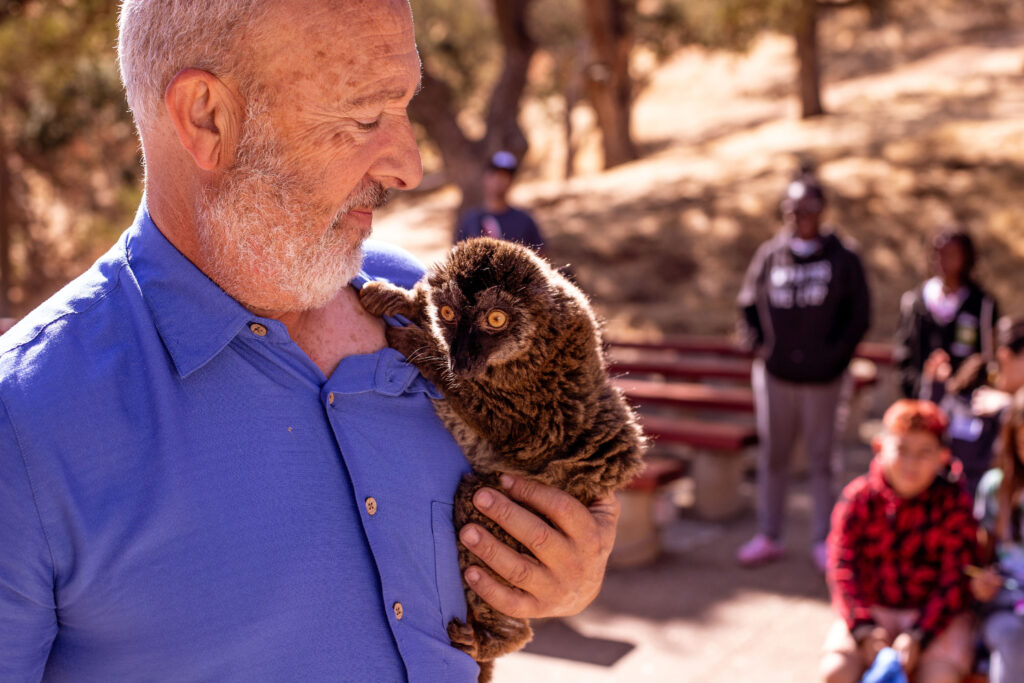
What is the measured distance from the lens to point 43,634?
57.6 inches

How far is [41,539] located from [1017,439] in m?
4.66

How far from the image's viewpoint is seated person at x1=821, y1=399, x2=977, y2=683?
4.46 m

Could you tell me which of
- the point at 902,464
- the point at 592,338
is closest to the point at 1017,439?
the point at 902,464

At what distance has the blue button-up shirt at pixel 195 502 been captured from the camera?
1460 millimetres

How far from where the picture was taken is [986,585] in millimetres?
4465

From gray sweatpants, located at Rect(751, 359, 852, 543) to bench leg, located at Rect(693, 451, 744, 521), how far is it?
2.64 feet

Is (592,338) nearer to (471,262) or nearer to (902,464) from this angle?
(471,262)

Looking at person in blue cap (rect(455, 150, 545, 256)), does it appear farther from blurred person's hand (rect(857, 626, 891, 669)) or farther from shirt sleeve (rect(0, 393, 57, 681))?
shirt sleeve (rect(0, 393, 57, 681))

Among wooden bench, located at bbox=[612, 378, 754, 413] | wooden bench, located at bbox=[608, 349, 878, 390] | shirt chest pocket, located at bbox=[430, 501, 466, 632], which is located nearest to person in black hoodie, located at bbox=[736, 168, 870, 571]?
wooden bench, located at bbox=[612, 378, 754, 413]

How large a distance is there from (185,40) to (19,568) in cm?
94

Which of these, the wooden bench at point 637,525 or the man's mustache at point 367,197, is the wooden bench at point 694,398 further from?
the man's mustache at point 367,197

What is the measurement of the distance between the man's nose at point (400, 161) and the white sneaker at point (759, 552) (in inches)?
219

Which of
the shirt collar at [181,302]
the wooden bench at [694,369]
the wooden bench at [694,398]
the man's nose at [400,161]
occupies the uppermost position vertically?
the man's nose at [400,161]

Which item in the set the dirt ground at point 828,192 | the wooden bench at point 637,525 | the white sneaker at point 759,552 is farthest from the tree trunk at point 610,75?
the white sneaker at point 759,552
